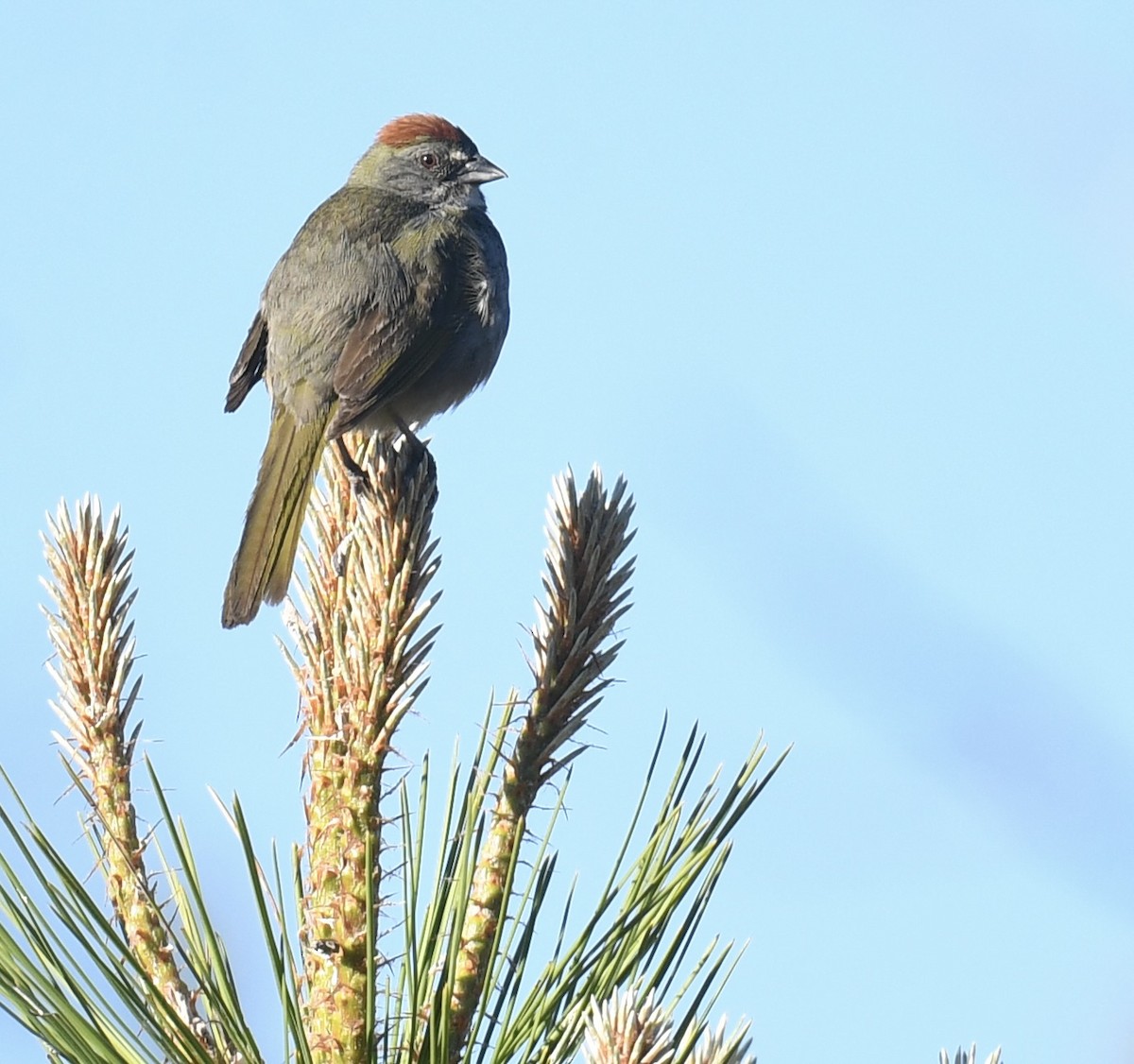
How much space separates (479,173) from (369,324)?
6.03 ft

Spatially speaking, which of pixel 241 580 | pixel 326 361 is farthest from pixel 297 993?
pixel 326 361

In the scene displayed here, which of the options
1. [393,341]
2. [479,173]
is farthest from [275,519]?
[479,173]

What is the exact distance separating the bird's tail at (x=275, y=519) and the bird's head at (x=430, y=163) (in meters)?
2.08

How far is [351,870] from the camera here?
200 centimetres

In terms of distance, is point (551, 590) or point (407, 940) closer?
point (407, 940)

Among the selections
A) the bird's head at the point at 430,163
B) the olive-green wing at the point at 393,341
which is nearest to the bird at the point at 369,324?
the olive-green wing at the point at 393,341

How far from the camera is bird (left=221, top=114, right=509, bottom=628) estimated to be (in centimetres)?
484

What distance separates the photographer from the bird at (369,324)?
15.9 ft

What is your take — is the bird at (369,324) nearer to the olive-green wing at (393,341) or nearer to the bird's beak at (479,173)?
the olive-green wing at (393,341)

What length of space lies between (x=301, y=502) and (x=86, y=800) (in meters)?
2.14

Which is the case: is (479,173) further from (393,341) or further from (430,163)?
(393,341)

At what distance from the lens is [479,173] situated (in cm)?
671

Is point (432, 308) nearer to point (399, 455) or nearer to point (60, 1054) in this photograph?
point (399, 455)

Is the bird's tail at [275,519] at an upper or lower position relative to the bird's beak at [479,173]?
lower
